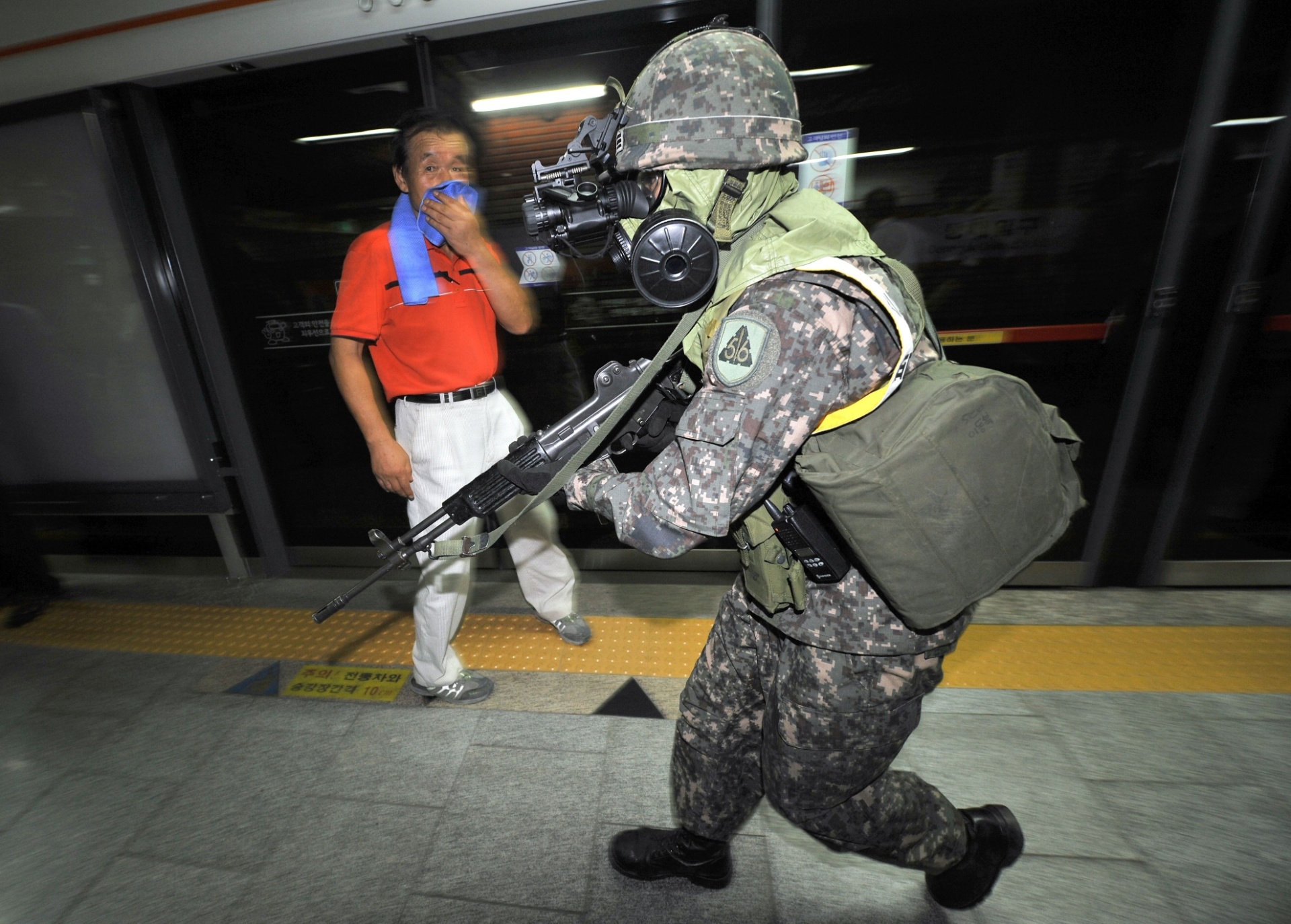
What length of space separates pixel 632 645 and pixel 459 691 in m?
0.78

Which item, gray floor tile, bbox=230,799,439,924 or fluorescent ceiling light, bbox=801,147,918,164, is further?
fluorescent ceiling light, bbox=801,147,918,164

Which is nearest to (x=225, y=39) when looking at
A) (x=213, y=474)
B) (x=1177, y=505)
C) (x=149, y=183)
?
(x=149, y=183)

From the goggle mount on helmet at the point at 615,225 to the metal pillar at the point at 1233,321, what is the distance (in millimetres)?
2656

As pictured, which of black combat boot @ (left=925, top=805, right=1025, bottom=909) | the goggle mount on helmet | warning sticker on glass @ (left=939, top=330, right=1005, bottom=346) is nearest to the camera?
the goggle mount on helmet

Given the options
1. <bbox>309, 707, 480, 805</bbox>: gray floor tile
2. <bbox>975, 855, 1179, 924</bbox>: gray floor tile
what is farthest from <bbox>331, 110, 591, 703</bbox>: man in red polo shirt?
<bbox>975, 855, 1179, 924</bbox>: gray floor tile

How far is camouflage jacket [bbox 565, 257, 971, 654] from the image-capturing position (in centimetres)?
96

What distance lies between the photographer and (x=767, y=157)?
1.15 meters

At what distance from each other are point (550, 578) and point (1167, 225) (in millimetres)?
3071

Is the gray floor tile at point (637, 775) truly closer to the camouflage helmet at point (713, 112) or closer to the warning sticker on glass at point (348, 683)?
the warning sticker on glass at point (348, 683)

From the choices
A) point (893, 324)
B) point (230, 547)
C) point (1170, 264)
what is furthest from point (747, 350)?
point (230, 547)

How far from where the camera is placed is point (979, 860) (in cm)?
146

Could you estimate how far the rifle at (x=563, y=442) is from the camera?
1.46 meters

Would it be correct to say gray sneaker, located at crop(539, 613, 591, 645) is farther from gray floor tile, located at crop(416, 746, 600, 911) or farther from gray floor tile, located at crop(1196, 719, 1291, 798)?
gray floor tile, located at crop(1196, 719, 1291, 798)

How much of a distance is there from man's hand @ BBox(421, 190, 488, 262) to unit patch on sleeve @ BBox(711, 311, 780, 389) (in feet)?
5.55
